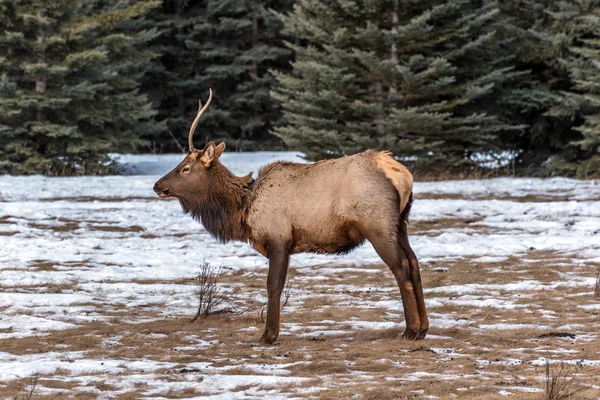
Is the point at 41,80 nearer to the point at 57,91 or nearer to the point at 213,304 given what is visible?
the point at 57,91

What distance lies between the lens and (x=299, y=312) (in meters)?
8.09

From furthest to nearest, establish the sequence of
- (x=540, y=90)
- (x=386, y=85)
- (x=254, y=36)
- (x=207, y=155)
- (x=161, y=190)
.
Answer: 1. (x=254, y=36)
2. (x=540, y=90)
3. (x=386, y=85)
4. (x=161, y=190)
5. (x=207, y=155)

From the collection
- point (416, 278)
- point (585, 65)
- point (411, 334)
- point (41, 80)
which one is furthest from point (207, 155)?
point (585, 65)

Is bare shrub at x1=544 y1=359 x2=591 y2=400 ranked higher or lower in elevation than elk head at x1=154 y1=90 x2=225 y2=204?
lower

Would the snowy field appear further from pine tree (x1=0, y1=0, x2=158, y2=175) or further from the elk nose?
pine tree (x1=0, y1=0, x2=158, y2=175)

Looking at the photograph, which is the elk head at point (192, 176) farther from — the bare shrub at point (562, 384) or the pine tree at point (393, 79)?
the pine tree at point (393, 79)

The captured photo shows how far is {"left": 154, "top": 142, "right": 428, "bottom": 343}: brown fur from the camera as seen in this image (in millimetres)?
7082

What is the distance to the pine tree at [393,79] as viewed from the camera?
21.5 metres

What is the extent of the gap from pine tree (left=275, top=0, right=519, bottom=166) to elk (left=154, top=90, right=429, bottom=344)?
13.7 meters

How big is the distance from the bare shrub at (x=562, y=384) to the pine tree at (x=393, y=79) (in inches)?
620

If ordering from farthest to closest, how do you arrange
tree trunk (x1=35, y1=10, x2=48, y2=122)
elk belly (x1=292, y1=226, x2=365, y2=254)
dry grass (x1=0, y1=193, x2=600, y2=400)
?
tree trunk (x1=35, y1=10, x2=48, y2=122)
elk belly (x1=292, y1=226, x2=365, y2=254)
dry grass (x1=0, y1=193, x2=600, y2=400)

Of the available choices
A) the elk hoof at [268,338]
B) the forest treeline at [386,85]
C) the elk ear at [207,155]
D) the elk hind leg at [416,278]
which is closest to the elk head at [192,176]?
the elk ear at [207,155]

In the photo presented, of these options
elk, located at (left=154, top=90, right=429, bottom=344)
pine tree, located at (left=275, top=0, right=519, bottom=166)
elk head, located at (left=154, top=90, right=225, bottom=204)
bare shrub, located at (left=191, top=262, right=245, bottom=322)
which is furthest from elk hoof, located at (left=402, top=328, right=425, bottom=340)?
pine tree, located at (left=275, top=0, right=519, bottom=166)

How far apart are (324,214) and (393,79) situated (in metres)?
15.5
